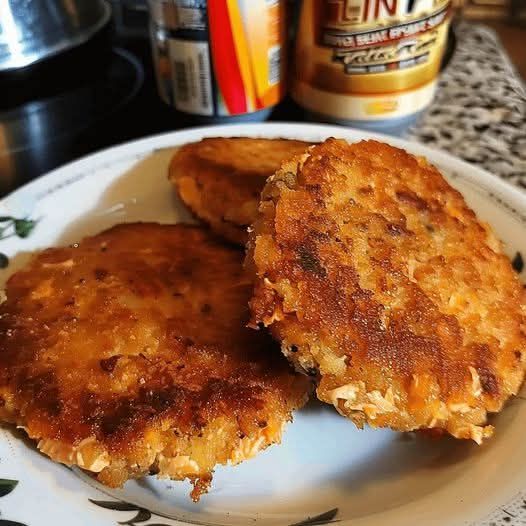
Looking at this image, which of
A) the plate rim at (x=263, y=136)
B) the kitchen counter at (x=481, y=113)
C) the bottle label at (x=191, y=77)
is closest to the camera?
the plate rim at (x=263, y=136)

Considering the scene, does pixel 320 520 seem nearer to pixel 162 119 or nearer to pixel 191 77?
pixel 191 77

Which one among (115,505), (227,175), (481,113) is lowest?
(481,113)

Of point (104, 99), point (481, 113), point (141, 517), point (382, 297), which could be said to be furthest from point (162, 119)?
point (141, 517)

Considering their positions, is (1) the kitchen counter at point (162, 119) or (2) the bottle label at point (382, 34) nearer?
(2) the bottle label at point (382, 34)

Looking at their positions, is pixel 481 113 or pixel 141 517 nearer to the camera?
pixel 141 517

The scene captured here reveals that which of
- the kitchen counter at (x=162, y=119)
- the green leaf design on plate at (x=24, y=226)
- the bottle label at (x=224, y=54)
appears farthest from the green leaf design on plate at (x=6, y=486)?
the bottle label at (x=224, y=54)

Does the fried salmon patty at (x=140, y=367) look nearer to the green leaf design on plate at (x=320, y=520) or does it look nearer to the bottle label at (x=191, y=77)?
the green leaf design on plate at (x=320, y=520)

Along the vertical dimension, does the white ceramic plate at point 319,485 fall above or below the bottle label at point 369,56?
below

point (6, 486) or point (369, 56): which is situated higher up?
point (369, 56)
